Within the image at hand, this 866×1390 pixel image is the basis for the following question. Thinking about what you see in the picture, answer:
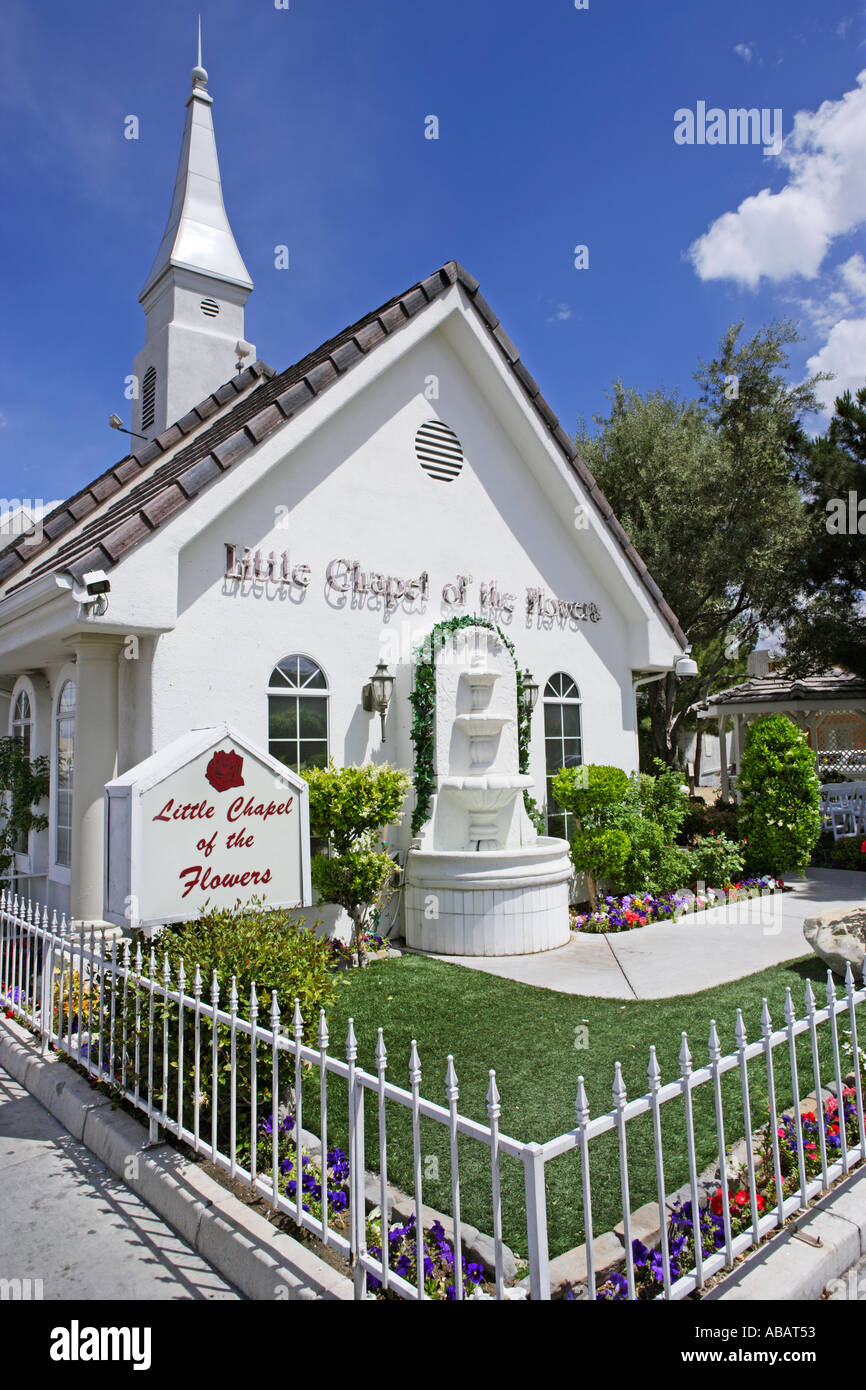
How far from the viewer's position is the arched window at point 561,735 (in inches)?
472

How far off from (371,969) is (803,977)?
13.8 ft

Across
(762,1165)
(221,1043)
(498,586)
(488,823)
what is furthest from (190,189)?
(762,1165)

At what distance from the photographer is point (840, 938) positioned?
24.5ft

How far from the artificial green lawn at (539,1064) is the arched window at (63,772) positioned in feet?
13.0

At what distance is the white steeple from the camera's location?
15047 mm

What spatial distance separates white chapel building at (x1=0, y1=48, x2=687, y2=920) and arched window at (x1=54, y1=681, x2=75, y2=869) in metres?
0.04

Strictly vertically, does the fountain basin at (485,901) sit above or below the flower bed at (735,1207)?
above

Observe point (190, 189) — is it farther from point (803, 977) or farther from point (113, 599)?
point (803, 977)

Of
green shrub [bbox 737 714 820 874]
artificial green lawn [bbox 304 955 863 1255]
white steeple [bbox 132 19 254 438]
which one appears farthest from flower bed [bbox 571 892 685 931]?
white steeple [bbox 132 19 254 438]

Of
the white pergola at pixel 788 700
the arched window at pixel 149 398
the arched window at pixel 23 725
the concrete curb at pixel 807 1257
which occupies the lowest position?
the concrete curb at pixel 807 1257

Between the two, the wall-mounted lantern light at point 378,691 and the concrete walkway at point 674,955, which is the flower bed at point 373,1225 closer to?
the concrete walkway at point 674,955

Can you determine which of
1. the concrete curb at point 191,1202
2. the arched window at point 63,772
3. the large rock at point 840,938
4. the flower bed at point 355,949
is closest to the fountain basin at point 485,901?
the flower bed at point 355,949

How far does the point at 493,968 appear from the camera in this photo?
28.1 ft

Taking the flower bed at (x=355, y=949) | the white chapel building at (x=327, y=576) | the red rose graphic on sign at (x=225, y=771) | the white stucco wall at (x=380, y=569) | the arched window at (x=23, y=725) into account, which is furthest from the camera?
the arched window at (x=23, y=725)
